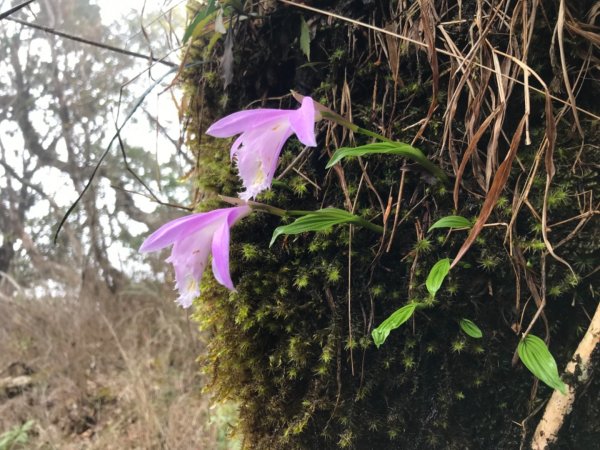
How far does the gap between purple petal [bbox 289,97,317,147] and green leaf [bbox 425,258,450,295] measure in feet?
1.01

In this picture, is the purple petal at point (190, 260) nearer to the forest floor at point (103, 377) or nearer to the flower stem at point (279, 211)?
the flower stem at point (279, 211)

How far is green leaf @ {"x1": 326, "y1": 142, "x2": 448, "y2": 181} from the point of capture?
725 millimetres

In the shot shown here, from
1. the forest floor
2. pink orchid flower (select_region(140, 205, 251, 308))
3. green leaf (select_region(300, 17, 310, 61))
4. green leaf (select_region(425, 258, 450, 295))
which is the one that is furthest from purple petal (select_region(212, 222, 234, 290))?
the forest floor

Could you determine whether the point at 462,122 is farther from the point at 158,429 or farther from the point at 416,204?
the point at 158,429

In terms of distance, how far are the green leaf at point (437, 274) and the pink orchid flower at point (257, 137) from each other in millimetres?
308

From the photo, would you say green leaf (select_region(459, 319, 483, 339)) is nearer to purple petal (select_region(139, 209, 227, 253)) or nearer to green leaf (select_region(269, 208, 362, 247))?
green leaf (select_region(269, 208, 362, 247))

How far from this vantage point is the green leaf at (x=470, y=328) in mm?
771

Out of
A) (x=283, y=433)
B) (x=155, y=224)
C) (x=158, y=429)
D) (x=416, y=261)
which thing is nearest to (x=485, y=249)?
(x=416, y=261)

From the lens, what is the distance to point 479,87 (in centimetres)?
79

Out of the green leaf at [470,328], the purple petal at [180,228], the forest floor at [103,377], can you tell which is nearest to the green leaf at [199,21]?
the purple petal at [180,228]

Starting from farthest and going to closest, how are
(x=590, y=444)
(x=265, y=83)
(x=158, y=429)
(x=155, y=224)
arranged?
(x=155, y=224) → (x=158, y=429) → (x=265, y=83) → (x=590, y=444)

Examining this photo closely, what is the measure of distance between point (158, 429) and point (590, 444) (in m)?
2.18

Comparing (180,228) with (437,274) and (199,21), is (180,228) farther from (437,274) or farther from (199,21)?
(199,21)

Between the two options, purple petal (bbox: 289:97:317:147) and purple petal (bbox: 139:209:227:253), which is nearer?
purple petal (bbox: 289:97:317:147)
